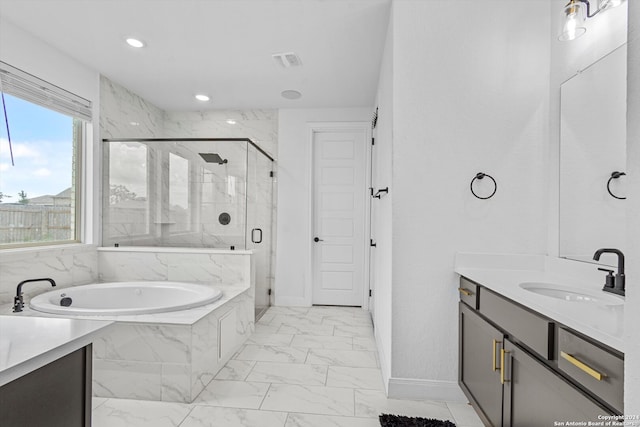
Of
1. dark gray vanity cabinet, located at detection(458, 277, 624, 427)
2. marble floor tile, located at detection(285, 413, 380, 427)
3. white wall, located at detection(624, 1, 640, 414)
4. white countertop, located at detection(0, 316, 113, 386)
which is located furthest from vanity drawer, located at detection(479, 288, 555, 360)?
white countertop, located at detection(0, 316, 113, 386)

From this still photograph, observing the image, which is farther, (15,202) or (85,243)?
Result: (85,243)

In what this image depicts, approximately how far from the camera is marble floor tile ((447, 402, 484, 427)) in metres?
1.85

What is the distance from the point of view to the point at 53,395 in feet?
2.69

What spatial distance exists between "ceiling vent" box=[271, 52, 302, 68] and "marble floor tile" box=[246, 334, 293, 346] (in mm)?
2564

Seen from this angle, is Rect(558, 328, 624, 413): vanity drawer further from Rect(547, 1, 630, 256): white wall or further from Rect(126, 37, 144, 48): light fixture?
Rect(126, 37, 144, 48): light fixture

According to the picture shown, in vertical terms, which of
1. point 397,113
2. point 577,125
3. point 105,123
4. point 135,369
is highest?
point 105,123

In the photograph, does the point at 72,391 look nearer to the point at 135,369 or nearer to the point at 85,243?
the point at 135,369

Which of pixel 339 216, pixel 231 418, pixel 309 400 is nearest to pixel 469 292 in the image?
pixel 309 400

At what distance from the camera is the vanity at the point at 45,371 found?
71 cm

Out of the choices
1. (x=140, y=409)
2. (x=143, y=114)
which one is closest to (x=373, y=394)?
(x=140, y=409)

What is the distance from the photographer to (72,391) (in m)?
0.88

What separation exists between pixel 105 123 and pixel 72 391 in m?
3.26

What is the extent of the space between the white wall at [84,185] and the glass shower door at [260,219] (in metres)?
1.48

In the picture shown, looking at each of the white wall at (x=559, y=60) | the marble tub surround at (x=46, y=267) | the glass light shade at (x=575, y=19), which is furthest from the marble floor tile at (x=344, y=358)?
the glass light shade at (x=575, y=19)
